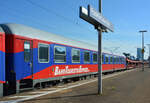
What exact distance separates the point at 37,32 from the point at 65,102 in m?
4.54

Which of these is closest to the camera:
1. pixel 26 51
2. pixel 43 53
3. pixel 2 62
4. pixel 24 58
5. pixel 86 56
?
pixel 2 62

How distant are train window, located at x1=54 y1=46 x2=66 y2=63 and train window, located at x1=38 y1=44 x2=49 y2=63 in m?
0.83

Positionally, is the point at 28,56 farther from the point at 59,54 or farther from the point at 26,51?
the point at 59,54

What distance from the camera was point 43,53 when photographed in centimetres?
981

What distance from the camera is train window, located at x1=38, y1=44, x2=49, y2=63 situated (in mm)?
9547

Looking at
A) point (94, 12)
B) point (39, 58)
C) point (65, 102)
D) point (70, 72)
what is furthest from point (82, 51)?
point (65, 102)

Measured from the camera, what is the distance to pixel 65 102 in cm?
699

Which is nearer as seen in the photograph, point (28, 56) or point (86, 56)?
point (28, 56)

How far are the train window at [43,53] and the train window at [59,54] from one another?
0.83 m

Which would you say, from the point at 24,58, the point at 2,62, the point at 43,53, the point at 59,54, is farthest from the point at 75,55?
the point at 2,62

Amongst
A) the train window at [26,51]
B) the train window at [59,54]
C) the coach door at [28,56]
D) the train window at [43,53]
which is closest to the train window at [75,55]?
the train window at [59,54]

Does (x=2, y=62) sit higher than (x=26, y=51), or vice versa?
(x=26, y=51)

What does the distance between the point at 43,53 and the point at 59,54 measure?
1.68m

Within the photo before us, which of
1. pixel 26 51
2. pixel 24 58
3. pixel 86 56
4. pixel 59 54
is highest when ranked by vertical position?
pixel 26 51
